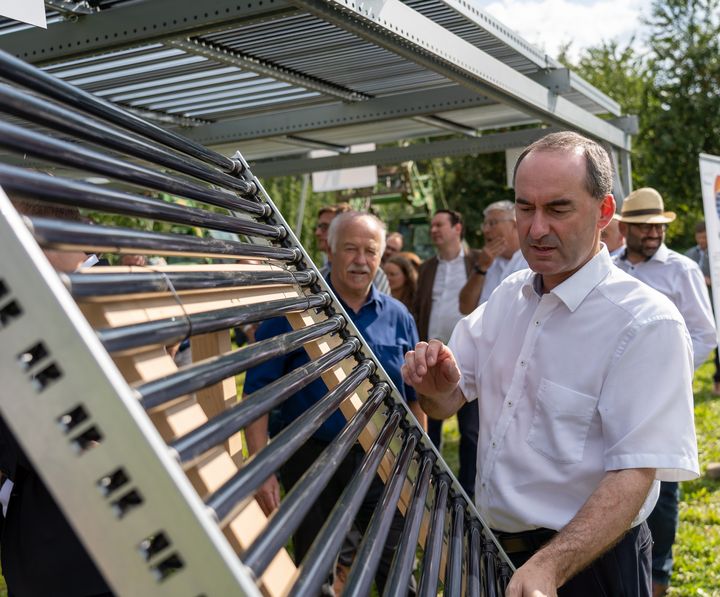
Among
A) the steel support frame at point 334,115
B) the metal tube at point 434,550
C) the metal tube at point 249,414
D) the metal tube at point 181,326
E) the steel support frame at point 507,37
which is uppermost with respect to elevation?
the steel support frame at point 507,37

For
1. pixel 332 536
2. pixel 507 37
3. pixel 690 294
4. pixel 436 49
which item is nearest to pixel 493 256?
pixel 690 294

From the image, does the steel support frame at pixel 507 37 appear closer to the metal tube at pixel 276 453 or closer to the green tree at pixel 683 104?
the metal tube at pixel 276 453

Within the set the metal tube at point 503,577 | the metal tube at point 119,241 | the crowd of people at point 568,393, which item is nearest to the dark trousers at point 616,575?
the crowd of people at point 568,393

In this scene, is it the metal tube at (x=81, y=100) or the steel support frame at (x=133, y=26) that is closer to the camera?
the metal tube at (x=81, y=100)

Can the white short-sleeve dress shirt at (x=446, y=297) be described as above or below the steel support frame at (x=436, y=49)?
below

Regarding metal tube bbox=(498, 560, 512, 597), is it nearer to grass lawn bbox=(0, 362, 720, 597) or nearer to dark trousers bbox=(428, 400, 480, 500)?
grass lawn bbox=(0, 362, 720, 597)

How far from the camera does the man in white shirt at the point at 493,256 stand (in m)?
6.14

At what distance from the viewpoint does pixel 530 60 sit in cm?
508

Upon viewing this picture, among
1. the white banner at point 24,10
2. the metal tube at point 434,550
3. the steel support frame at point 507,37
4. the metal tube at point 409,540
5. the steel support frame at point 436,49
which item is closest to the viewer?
the metal tube at point 409,540

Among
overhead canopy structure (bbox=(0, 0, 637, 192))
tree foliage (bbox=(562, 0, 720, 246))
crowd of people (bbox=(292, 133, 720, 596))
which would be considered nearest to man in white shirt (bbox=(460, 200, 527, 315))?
overhead canopy structure (bbox=(0, 0, 637, 192))

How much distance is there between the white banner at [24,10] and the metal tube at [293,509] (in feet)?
5.42

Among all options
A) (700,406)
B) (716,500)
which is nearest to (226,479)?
(716,500)

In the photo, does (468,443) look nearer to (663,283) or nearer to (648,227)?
(663,283)

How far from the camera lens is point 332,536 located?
3.68 ft
